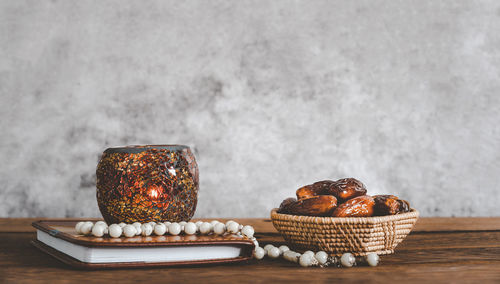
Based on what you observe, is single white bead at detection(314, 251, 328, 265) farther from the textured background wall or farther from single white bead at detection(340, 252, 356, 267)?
the textured background wall

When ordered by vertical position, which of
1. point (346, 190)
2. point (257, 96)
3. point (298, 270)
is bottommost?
point (298, 270)

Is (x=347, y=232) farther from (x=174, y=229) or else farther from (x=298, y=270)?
(x=174, y=229)

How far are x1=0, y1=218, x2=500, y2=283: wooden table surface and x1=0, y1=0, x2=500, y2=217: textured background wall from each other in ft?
2.07

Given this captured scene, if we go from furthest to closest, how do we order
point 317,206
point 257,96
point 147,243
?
point 257,96 → point 317,206 → point 147,243

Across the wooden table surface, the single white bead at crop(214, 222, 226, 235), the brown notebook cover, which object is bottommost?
the wooden table surface

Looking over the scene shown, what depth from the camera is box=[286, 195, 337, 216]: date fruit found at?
71cm

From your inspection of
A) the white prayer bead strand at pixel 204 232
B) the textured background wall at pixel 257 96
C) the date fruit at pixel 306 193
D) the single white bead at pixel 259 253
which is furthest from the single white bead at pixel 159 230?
the textured background wall at pixel 257 96

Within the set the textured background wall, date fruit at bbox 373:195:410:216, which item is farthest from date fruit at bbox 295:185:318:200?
the textured background wall

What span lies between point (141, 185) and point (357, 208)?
33cm

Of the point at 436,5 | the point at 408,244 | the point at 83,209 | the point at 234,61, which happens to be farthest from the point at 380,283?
the point at 436,5

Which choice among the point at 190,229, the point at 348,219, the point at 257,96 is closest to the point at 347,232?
the point at 348,219

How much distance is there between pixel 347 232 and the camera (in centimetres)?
68

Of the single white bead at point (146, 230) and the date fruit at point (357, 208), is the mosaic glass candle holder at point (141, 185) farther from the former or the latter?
the date fruit at point (357, 208)

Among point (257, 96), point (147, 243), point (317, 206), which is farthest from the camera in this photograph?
point (257, 96)
